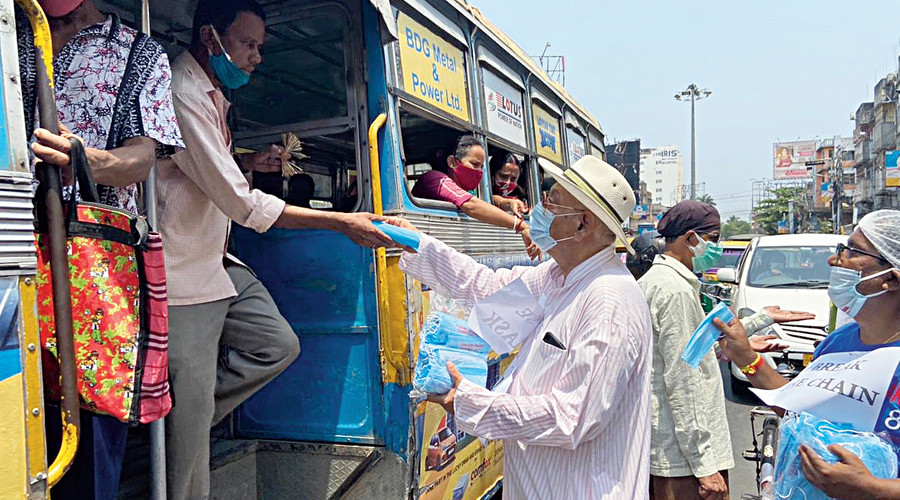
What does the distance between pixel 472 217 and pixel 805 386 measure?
2.07m

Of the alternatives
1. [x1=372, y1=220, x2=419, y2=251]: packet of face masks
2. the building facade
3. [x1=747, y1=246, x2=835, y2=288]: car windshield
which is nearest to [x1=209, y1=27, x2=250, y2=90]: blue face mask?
[x1=372, y1=220, x2=419, y2=251]: packet of face masks

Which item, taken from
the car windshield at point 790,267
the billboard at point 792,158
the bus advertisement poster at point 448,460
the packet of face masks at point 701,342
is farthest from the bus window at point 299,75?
the billboard at point 792,158

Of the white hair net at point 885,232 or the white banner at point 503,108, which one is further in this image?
the white banner at point 503,108

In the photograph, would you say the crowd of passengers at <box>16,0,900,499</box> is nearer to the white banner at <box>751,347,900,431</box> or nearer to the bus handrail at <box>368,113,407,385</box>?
the white banner at <box>751,347,900,431</box>

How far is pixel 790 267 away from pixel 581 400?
8.01 m

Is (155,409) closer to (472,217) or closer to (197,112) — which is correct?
(197,112)

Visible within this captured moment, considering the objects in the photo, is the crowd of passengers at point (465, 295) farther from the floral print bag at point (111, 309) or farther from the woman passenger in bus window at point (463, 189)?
the woman passenger in bus window at point (463, 189)

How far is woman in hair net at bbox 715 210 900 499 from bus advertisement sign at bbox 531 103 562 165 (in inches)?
129

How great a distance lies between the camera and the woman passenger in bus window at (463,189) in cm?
363

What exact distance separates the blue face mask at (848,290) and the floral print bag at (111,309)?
7.01ft

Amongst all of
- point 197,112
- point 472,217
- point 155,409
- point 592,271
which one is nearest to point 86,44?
point 197,112

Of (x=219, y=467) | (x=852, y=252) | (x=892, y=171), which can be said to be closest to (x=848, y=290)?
(x=852, y=252)

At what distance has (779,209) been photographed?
76.3m

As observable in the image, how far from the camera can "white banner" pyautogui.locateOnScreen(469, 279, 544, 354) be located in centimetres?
205
